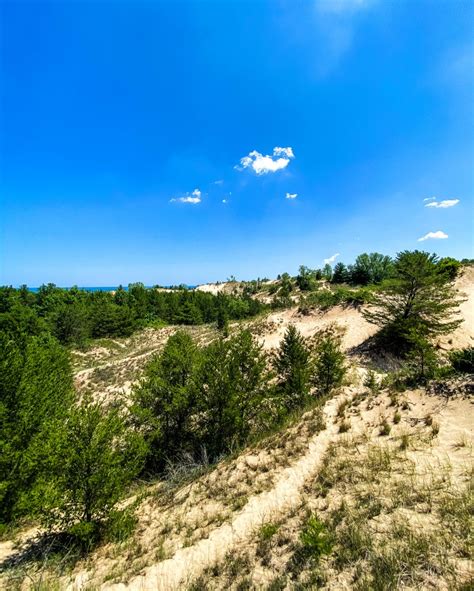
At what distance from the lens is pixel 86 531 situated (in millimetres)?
6566

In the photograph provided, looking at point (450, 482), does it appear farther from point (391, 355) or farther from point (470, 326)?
point (470, 326)

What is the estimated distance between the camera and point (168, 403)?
13.6m

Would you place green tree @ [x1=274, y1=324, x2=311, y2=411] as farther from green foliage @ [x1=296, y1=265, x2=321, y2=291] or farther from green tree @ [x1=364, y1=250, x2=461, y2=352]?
green foliage @ [x1=296, y1=265, x2=321, y2=291]

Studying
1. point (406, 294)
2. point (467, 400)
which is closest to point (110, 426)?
point (467, 400)

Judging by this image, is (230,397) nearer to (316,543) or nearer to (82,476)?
(82,476)

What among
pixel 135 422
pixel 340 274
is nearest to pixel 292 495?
pixel 135 422

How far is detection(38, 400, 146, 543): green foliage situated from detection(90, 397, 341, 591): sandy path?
1611 mm

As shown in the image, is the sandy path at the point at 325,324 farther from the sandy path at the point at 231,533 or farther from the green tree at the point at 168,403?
the sandy path at the point at 231,533

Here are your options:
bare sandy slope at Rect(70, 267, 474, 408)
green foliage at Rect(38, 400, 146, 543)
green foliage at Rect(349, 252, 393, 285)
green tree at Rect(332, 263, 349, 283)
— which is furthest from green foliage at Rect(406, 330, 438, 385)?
green tree at Rect(332, 263, 349, 283)

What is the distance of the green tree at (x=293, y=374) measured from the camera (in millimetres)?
14695

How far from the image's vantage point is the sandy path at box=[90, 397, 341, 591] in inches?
→ 215

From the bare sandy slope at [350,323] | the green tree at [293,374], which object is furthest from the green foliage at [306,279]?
the green tree at [293,374]

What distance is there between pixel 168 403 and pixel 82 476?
21.6 feet

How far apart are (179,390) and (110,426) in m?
5.44
